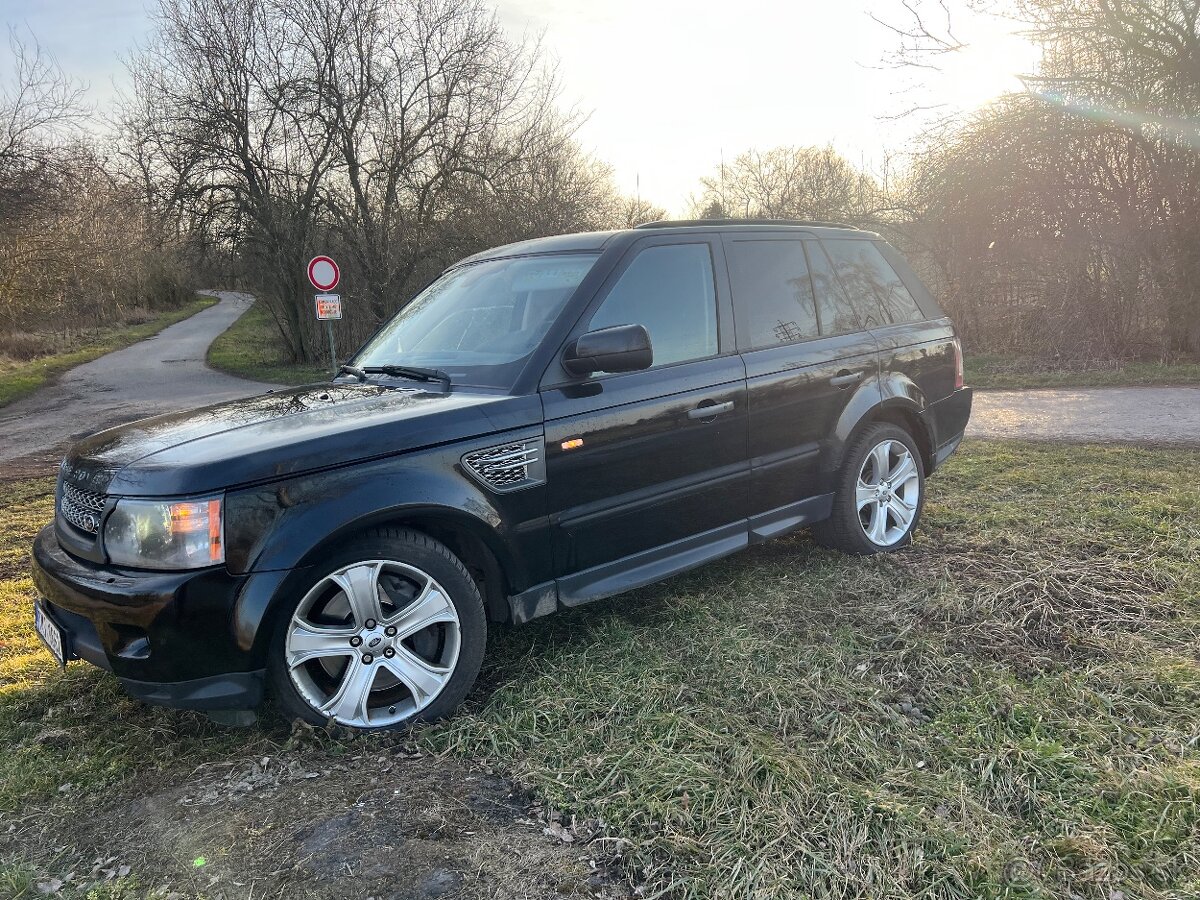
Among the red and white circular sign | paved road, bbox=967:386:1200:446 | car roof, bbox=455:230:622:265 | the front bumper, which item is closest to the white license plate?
the front bumper

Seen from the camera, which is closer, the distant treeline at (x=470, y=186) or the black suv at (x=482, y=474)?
the black suv at (x=482, y=474)

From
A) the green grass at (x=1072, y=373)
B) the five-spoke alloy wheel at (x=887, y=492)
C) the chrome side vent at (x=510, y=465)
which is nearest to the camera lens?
the chrome side vent at (x=510, y=465)

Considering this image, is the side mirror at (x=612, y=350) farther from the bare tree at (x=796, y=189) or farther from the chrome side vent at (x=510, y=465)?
the bare tree at (x=796, y=189)

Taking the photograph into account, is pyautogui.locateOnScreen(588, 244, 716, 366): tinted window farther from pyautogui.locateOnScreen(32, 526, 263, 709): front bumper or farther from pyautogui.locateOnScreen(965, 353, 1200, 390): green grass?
A: pyautogui.locateOnScreen(965, 353, 1200, 390): green grass

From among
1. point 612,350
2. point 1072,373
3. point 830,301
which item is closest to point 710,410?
point 612,350

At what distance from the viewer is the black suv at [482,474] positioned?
8.45ft

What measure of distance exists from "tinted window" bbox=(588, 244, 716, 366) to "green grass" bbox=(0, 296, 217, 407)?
689 inches

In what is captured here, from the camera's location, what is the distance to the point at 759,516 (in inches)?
155

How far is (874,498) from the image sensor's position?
14.7 feet

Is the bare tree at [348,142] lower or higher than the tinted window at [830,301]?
higher

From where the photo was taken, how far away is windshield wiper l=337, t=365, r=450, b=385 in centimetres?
344

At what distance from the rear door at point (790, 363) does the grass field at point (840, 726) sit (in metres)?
0.54

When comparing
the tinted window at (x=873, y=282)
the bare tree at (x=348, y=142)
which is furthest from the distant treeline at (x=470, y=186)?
the tinted window at (x=873, y=282)

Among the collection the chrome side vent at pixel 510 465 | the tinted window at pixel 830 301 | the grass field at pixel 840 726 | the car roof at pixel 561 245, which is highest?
the car roof at pixel 561 245
